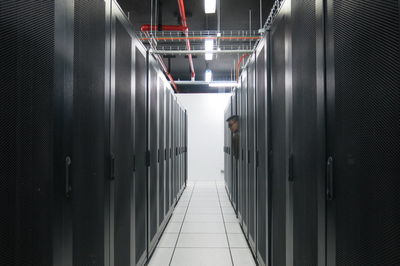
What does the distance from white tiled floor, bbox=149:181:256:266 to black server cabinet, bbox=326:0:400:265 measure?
1.86 metres

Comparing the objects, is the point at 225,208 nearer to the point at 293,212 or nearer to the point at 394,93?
the point at 293,212

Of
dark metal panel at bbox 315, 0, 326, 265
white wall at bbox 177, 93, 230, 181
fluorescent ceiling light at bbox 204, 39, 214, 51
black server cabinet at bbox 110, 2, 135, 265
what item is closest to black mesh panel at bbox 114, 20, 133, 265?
black server cabinet at bbox 110, 2, 135, 265

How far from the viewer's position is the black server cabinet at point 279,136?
1.54m

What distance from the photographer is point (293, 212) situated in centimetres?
141

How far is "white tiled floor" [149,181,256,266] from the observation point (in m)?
2.62

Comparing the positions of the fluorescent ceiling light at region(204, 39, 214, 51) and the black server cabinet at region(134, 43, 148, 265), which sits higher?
the fluorescent ceiling light at region(204, 39, 214, 51)

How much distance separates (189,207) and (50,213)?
4.15 meters

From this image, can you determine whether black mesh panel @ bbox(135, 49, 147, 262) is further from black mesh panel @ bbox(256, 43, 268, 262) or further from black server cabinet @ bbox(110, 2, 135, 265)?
black mesh panel @ bbox(256, 43, 268, 262)

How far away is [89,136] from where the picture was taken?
1335 millimetres

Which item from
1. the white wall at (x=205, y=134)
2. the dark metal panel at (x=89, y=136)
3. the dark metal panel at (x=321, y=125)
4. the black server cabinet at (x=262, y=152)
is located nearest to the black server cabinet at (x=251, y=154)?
the black server cabinet at (x=262, y=152)

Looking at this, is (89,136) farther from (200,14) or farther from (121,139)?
(200,14)

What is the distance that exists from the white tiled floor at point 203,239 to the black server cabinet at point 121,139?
3.07ft

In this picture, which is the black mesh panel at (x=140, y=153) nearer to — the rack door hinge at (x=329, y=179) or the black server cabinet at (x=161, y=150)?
the black server cabinet at (x=161, y=150)

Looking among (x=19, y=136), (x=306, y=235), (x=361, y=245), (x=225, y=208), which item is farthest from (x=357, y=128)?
(x=225, y=208)
